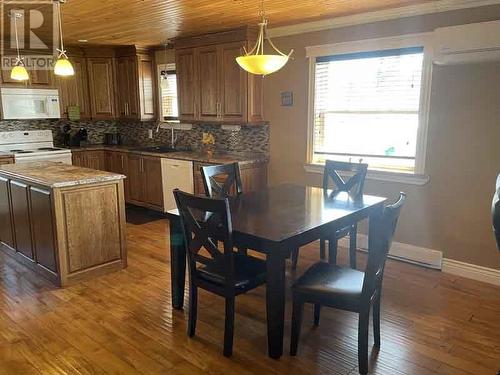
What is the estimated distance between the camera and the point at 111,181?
3373mm

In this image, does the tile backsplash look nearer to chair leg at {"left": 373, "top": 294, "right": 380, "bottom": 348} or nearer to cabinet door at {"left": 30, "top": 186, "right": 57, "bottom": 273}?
cabinet door at {"left": 30, "top": 186, "right": 57, "bottom": 273}

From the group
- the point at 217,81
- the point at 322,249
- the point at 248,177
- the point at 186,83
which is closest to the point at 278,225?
the point at 322,249

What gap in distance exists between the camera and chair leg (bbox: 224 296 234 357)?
2271 millimetres

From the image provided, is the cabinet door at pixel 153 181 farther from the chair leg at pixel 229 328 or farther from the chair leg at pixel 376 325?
the chair leg at pixel 376 325

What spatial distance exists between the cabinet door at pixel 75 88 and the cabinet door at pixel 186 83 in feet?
5.66

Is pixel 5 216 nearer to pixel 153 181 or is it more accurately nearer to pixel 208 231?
pixel 153 181

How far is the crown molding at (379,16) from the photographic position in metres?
3.15

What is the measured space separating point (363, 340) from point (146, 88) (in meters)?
4.77

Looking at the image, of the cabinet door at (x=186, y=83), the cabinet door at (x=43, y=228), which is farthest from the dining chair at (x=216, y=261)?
the cabinet door at (x=186, y=83)

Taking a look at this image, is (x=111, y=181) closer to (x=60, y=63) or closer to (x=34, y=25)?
(x=60, y=63)

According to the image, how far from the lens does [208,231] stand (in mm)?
2271

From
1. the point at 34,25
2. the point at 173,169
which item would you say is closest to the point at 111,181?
the point at 173,169

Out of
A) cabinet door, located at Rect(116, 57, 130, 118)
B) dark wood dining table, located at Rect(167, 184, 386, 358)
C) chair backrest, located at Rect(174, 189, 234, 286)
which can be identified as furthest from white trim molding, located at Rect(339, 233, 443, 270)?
cabinet door, located at Rect(116, 57, 130, 118)

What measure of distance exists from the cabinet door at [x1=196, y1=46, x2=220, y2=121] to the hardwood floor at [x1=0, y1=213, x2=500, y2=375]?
213 cm
